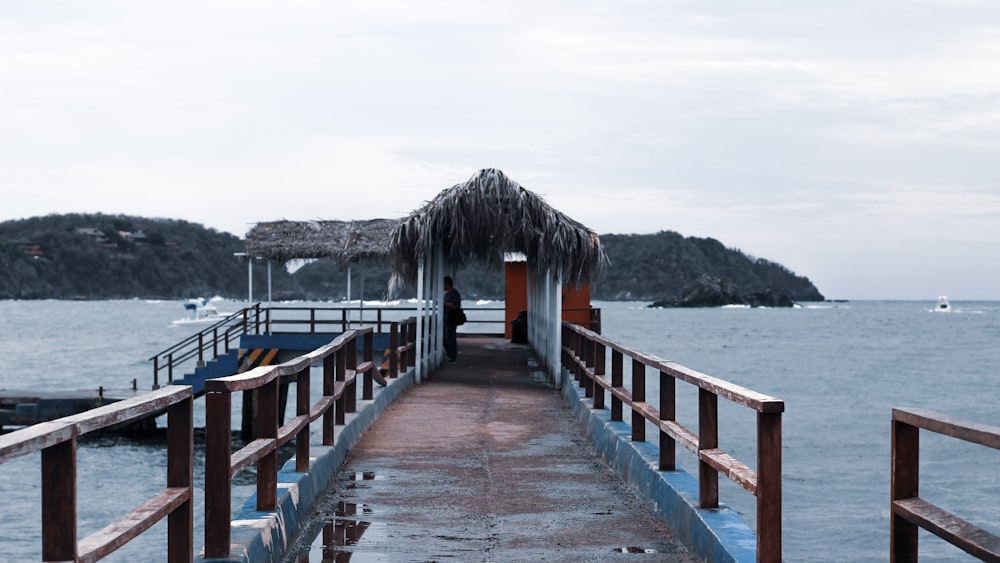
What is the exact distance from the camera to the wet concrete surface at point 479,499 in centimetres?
715

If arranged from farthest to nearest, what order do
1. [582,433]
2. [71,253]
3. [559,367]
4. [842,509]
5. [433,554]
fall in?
[71,253]
[842,509]
[559,367]
[582,433]
[433,554]

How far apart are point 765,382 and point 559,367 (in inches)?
1867

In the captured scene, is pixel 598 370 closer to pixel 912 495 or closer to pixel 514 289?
pixel 912 495

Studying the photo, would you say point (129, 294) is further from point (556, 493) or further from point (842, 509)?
point (556, 493)

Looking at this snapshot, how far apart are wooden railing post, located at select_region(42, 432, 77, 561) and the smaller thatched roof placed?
27.9 metres

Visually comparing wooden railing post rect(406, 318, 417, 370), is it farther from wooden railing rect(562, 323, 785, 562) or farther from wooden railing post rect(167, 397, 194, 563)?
wooden railing post rect(167, 397, 194, 563)

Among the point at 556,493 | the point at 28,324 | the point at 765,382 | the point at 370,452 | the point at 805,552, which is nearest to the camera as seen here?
the point at 556,493

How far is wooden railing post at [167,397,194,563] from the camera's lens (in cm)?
493

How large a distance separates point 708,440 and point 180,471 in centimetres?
308

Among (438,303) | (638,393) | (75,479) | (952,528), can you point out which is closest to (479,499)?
(638,393)

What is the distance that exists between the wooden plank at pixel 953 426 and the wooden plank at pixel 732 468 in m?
1.11

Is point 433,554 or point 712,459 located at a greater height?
point 712,459

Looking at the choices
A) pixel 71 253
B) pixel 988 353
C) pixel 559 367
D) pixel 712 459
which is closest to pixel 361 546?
pixel 712 459

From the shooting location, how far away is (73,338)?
11381cm
